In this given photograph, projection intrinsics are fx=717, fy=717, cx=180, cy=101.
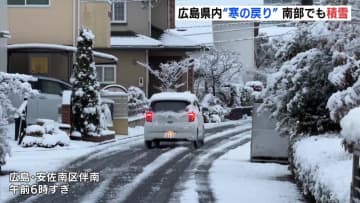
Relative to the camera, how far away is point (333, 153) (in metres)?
10.6

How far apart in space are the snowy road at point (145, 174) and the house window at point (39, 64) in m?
7.51

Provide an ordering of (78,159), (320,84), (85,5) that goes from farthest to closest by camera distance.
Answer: (85,5)
(78,159)
(320,84)

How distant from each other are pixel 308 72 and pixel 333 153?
432cm

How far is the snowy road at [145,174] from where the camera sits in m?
11.9

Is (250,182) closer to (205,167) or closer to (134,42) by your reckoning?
(205,167)

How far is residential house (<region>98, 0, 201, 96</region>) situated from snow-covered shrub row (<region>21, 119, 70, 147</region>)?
16.0 metres

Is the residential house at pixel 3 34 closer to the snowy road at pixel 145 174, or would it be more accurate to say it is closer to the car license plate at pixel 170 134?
the snowy road at pixel 145 174

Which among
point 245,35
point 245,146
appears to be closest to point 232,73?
point 245,35

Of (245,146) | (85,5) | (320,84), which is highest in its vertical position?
(85,5)

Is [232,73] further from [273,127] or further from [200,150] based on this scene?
[273,127]

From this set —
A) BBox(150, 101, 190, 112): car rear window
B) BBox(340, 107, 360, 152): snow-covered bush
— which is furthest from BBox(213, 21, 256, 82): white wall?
BBox(340, 107, 360, 152): snow-covered bush

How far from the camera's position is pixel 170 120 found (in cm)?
2242

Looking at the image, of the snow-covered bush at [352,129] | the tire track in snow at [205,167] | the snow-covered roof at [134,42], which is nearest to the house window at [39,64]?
the snow-covered roof at [134,42]

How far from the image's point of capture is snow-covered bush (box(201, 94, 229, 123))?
38.6 metres
